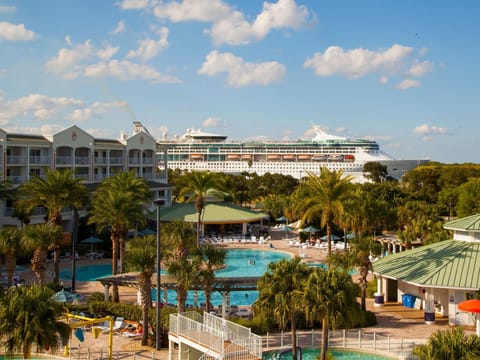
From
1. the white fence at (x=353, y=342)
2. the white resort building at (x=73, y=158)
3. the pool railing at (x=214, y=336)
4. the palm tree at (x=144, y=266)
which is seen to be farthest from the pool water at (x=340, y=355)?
the white resort building at (x=73, y=158)

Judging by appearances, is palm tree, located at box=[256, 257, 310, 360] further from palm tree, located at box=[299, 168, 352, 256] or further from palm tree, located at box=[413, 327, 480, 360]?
palm tree, located at box=[299, 168, 352, 256]

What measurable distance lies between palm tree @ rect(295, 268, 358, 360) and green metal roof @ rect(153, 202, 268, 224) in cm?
3597

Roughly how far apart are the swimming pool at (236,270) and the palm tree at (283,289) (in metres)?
11.1

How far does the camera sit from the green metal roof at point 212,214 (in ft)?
173

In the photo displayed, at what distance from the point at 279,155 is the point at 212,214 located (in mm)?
81202

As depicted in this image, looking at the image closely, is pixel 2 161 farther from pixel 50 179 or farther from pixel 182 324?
pixel 182 324

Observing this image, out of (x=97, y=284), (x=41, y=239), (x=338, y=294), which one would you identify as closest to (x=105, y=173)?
(x=97, y=284)

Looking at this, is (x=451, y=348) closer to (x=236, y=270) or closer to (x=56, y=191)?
(x=56, y=191)

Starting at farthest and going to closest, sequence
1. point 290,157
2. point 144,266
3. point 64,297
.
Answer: point 290,157 → point 64,297 → point 144,266

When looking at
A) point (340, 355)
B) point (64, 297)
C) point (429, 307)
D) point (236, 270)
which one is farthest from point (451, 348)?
point (236, 270)

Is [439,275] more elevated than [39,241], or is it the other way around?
[39,241]

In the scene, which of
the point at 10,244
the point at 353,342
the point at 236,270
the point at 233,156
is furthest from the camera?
the point at 233,156

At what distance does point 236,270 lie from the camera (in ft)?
129

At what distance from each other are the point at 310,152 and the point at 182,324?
115 meters
